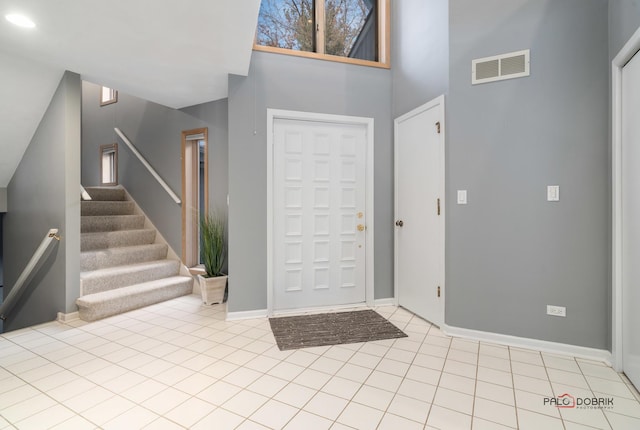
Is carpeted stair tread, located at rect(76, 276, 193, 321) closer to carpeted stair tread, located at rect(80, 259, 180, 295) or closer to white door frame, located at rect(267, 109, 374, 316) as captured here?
carpeted stair tread, located at rect(80, 259, 180, 295)

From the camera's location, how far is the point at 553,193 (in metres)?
2.51

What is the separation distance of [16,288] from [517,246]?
4.82 metres

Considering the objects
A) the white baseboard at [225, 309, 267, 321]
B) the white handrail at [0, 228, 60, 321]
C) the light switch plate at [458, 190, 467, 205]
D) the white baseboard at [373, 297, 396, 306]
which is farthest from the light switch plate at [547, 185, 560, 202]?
the white handrail at [0, 228, 60, 321]

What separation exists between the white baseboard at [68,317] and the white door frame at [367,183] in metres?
1.90

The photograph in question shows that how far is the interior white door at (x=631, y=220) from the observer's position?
2.01m

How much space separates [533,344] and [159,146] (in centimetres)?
496

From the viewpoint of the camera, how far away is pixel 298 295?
3.48 m

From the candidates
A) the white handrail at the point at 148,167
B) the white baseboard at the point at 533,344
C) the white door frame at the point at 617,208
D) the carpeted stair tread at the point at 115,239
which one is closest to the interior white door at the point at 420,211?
the white baseboard at the point at 533,344

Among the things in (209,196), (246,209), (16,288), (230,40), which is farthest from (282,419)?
(16,288)

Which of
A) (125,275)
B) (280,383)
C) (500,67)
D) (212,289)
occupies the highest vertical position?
(500,67)

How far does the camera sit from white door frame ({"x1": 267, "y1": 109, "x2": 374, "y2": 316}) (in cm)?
330

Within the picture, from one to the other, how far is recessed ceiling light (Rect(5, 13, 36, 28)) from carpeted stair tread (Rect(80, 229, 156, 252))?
8.03 ft

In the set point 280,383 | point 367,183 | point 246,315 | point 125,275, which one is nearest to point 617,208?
point 367,183

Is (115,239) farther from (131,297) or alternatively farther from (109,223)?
(131,297)
